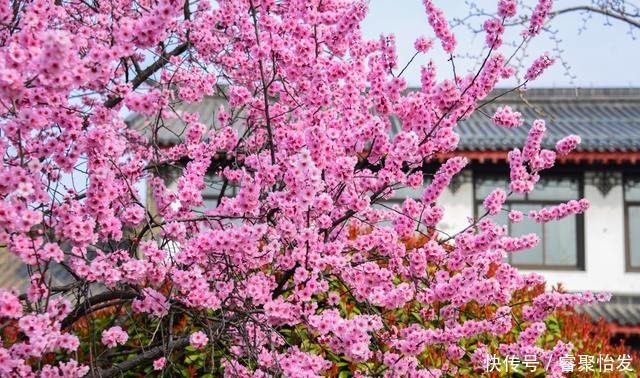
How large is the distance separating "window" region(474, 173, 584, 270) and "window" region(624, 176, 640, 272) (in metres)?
0.80

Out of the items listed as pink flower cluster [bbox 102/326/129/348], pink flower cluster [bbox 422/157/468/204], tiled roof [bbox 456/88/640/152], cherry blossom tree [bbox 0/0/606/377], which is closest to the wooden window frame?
tiled roof [bbox 456/88/640/152]

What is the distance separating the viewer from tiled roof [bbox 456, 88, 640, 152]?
12094 mm

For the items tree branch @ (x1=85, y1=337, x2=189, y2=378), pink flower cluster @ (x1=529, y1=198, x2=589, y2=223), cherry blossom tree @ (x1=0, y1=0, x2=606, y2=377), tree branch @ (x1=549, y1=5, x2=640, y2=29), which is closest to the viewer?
cherry blossom tree @ (x1=0, y1=0, x2=606, y2=377)

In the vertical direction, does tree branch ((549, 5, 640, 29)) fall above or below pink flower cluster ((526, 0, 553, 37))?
above

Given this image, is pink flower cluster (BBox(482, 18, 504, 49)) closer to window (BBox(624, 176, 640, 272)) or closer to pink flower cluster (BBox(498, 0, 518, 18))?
pink flower cluster (BBox(498, 0, 518, 18))

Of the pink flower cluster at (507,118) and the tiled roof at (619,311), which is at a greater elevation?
the pink flower cluster at (507,118)

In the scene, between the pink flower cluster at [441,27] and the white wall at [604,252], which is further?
the white wall at [604,252]

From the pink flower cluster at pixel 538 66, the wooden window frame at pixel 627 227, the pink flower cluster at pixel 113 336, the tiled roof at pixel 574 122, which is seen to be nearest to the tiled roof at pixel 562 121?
the tiled roof at pixel 574 122

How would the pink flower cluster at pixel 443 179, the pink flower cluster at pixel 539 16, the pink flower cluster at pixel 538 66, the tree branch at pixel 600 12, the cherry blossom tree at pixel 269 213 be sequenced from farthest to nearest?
the tree branch at pixel 600 12
the pink flower cluster at pixel 538 66
the pink flower cluster at pixel 443 179
the pink flower cluster at pixel 539 16
the cherry blossom tree at pixel 269 213

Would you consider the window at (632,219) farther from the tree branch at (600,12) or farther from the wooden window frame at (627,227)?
the tree branch at (600,12)

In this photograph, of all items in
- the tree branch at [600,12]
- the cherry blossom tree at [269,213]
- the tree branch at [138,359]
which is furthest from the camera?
→ the tree branch at [600,12]

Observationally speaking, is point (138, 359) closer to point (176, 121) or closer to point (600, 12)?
point (600, 12)

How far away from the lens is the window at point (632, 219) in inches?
504

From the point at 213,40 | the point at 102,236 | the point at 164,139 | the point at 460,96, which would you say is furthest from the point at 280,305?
the point at 164,139
